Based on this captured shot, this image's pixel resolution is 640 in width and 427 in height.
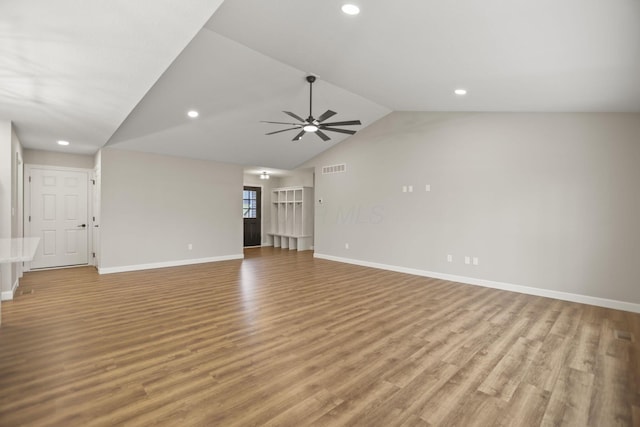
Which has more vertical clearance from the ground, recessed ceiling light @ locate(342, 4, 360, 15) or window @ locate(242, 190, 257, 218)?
recessed ceiling light @ locate(342, 4, 360, 15)

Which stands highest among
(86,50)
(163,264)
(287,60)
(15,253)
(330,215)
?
(287,60)

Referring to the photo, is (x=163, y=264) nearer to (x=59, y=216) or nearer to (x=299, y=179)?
(x=59, y=216)

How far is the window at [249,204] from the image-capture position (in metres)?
10.7

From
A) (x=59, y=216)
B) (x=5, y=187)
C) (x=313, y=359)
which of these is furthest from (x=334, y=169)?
(x=59, y=216)

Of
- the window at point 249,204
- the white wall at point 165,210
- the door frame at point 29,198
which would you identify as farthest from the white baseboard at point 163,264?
the window at point 249,204

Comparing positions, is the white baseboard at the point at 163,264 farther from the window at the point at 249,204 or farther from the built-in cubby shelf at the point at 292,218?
the window at the point at 249,204

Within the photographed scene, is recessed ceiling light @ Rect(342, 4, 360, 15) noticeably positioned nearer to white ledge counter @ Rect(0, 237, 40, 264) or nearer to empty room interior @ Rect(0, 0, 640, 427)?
empty room interior @ Rect(0, 0, 640, 427)

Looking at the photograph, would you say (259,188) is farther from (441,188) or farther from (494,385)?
(494,385)

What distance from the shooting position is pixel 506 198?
5.16 meters

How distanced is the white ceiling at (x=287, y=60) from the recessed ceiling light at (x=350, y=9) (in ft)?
0.28

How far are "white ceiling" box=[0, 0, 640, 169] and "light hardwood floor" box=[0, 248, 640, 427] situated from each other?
255 cm

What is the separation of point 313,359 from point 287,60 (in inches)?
145

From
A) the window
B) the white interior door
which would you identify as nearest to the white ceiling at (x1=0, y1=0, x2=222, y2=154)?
the white interior door

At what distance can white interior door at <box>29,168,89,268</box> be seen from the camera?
643 centimetres
